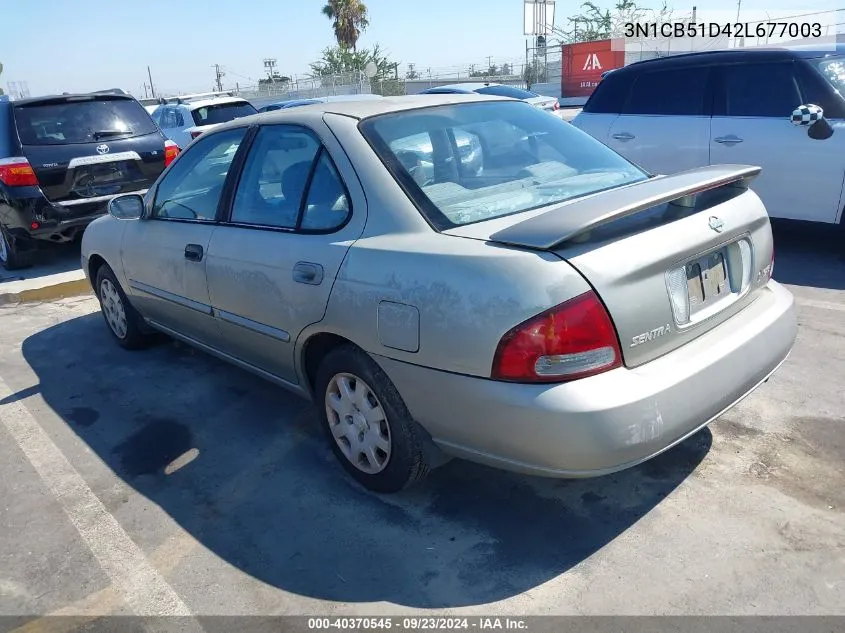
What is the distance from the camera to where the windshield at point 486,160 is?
9.59ft

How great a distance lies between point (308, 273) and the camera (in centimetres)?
304

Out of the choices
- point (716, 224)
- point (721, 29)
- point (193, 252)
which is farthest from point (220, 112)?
point (721, 29)

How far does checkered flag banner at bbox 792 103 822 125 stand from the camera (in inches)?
223

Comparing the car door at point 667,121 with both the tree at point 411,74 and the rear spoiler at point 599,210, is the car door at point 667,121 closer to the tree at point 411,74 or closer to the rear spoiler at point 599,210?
the rear spoiler at point 599,210

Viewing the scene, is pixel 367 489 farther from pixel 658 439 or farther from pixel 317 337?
pixel 658 439

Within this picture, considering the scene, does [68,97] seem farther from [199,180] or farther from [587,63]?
[587,63]


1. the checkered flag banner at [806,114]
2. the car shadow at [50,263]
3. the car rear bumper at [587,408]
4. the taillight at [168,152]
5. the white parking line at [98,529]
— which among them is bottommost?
the white parking line at [98,529]

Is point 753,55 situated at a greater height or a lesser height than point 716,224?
greater

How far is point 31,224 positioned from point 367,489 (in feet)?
18.8

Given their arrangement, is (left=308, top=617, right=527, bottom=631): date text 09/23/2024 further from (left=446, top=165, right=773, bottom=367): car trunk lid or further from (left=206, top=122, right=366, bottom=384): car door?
(left=206, top=122, right=366, bottom=384): car door

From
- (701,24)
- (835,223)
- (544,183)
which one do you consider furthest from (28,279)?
(701,24)

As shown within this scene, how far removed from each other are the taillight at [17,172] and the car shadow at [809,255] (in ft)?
23.0

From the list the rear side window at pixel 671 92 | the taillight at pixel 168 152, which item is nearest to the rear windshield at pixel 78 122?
the taillight at pixel 168 152

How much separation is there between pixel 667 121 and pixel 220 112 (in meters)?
9.87
